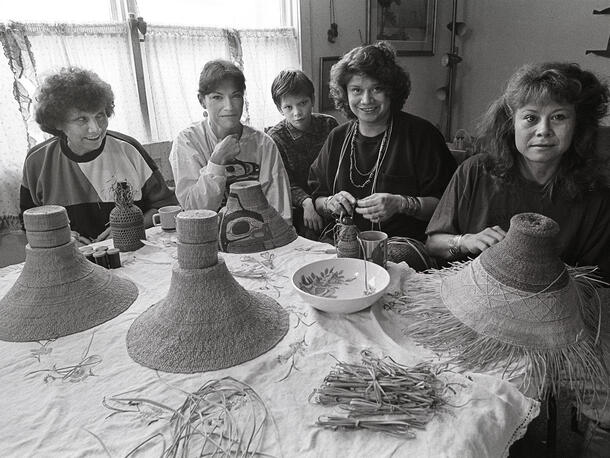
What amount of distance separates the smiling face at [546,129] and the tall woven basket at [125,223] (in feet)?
4.10

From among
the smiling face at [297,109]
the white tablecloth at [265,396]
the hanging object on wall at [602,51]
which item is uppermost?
the hanging object on wall at [602,51]

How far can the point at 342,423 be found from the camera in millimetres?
717

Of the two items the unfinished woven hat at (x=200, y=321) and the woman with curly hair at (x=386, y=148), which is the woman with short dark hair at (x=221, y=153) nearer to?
the woman with curly hair at (x=386, y=148)

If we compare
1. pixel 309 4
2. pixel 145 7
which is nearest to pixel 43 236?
pixel 145 7

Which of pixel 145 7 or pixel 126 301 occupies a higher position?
pixel 145 7

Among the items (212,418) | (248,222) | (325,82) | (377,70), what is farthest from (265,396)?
(325,82)

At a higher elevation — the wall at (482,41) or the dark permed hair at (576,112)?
the wall at (482,41)

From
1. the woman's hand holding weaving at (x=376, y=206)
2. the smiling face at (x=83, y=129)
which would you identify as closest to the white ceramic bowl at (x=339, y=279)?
the woman's hand holding weaving at (x=376, y=206)

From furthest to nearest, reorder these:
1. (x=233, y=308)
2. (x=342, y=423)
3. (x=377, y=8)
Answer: (x=377, y=8)
(x=233, y=308)
(x=342, y=423)

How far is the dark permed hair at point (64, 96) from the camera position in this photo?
1807mm

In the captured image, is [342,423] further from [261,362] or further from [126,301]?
[126,301]

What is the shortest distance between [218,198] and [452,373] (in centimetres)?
123

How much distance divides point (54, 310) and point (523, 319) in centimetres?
100

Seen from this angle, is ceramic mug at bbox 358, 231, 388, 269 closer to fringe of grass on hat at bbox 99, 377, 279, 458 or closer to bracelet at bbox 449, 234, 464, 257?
bracelet at bbox 449, 234, 464, 257
